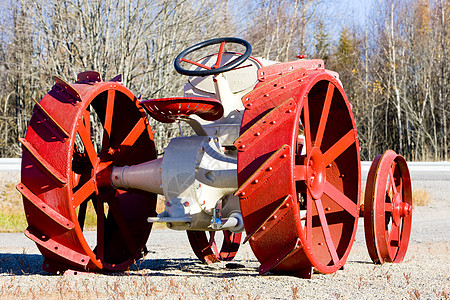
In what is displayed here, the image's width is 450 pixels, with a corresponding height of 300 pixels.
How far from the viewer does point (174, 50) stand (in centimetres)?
1491

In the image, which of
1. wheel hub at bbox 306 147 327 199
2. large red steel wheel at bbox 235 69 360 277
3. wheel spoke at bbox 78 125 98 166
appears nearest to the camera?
large red steel wheel at bbox 235 69 360 277

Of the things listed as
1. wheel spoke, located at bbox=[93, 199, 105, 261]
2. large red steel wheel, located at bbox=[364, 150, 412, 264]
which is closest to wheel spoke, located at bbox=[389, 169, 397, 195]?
large red steel wheel, located at bbox=[364, 150, 412, 264]

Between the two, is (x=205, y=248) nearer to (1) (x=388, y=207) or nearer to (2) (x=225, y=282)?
(1) (x=388, y=207)

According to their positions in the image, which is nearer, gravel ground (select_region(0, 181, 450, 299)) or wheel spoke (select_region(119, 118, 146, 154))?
gravel ground (select_region(0, 181, 450, 299))

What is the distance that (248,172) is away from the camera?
3904 millimetres

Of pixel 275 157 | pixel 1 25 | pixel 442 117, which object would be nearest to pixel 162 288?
pixel 275 157

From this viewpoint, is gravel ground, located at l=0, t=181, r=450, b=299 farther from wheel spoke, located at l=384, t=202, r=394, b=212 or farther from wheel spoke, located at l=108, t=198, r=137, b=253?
wheel spoke, located at l=384, t=202, r=394, b=212

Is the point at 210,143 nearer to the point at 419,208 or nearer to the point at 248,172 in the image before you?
the point at 248,172

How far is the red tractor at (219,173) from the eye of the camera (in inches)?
155

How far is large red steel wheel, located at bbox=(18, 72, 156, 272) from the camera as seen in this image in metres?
4.43

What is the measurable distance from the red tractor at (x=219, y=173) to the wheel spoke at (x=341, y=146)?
1 centimetres

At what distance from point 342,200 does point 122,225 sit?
1904 mm

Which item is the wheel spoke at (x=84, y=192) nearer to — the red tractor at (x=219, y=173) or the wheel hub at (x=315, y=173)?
the red tractor at (x=219, y=173)

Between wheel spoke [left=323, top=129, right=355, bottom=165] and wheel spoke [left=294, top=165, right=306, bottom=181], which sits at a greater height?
wheel spoke [left=323, top=129, right=355, bottom=165]
